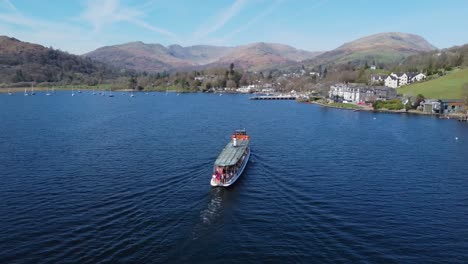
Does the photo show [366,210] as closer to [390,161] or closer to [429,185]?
[429,185]

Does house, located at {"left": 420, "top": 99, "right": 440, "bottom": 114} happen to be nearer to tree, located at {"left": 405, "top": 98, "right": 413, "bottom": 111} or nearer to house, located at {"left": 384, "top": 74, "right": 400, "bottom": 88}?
tree, located at {"left": 405, "top": 98, "right": 413, "bottom": 111}

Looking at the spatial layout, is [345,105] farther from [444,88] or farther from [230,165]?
[230,165]

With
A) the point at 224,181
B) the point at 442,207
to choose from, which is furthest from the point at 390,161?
the point at 224,181

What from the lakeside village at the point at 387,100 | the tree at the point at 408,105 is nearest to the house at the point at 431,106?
the lakeside village at the point at 387,100

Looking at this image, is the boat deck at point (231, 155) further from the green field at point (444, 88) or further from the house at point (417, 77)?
the house at point (417, 77)

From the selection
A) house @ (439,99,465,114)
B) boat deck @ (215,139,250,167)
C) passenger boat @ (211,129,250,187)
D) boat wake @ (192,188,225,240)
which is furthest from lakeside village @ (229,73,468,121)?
boat wake @ (192,188,225,240)

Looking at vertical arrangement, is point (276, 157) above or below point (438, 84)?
below
